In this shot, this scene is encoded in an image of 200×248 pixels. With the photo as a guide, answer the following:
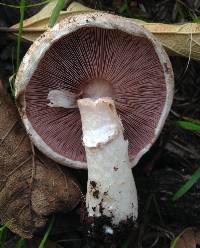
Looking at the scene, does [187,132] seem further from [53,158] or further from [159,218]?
[53,158]

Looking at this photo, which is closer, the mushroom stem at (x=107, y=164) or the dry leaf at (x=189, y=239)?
the mushroom stem at (x=107, y=164)

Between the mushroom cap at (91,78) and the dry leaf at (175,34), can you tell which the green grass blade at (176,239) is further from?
the dry leaf at (175,34)

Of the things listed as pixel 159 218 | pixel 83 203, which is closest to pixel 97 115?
pixel 83 203

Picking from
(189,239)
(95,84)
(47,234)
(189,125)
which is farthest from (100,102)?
(189,239)

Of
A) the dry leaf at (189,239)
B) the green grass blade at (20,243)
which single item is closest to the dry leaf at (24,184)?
the green grass blade at (20,243)

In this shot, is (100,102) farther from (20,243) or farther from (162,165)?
(20,243)

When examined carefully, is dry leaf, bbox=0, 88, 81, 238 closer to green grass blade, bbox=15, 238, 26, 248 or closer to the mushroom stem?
green grass blade, bbox=15, 238, 26, 248

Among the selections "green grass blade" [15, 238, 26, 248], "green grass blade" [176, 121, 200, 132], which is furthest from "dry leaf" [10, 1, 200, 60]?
"green grass blade" [15, 238, 26, 248]
